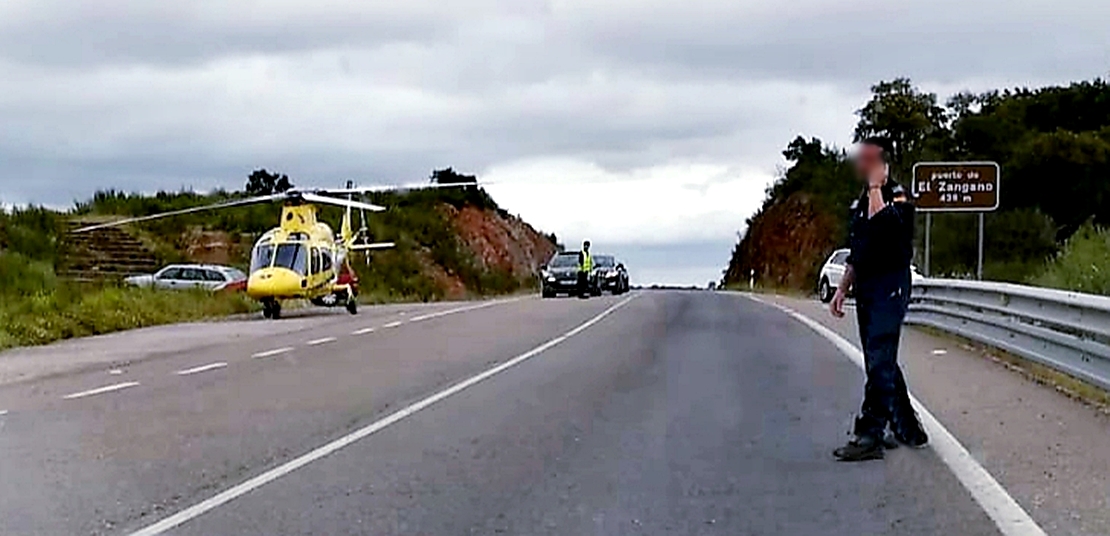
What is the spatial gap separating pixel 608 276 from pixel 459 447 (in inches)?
2025

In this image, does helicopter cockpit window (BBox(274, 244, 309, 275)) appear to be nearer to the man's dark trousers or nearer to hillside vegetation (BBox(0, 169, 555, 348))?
hillside vegetation (BBox(0, 169, 555, 348))

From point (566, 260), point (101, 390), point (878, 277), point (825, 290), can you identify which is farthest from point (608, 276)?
point (878, 277)

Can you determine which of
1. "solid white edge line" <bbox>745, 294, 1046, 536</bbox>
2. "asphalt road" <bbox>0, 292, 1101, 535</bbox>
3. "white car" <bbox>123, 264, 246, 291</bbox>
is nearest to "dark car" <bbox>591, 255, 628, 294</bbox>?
"white car" <bbox>123, 264, 246, 291</bbox>

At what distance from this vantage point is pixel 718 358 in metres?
22.6

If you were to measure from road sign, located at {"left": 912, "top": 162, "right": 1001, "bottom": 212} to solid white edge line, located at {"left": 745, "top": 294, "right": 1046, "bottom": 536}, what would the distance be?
23319mm

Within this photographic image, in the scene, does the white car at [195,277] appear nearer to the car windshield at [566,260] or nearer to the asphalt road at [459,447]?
the car windshield at [566,260]

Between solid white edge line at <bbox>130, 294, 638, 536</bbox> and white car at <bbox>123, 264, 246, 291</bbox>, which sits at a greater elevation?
white car at <bbox>123, 264, 246, 291</bbox>

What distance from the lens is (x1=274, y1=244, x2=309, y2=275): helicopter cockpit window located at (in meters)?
38.2

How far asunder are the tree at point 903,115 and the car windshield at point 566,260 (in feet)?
79.5

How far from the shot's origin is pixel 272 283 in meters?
37.5

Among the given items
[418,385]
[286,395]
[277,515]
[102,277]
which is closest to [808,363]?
[418,385]

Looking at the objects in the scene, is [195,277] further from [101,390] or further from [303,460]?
[303,460]

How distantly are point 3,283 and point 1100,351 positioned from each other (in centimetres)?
2851

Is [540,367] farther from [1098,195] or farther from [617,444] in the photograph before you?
[1098,195]
